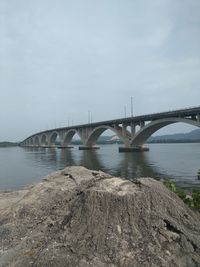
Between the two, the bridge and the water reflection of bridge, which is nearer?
the water reflection of bridge

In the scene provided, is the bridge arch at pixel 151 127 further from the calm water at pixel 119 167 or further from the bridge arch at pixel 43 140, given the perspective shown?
the bridge arch at pixel 43 140

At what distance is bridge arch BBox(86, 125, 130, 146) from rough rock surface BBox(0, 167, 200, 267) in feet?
247

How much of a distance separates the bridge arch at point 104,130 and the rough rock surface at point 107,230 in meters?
75.3

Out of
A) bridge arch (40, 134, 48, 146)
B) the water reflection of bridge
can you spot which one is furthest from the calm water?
bridge arch (40, 134, 48, 146)

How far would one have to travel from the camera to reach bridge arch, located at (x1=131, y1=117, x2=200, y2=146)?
6098 cm

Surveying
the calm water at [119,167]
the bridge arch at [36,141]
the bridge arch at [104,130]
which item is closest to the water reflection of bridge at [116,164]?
the calm water at [119,167]

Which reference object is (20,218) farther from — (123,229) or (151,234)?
(151,234)

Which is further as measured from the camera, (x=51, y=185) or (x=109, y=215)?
(x=51, y=185)

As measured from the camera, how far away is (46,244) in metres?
8.20

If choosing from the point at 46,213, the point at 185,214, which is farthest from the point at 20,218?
the point at 185,214

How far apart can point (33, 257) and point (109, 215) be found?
7.36 feet

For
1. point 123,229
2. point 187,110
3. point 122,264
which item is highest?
point 187,110

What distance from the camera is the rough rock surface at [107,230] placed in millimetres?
7492

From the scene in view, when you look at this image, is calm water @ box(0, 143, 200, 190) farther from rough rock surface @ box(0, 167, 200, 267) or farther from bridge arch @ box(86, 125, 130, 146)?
bridge arch @ box(86, 125, 130, 146)
